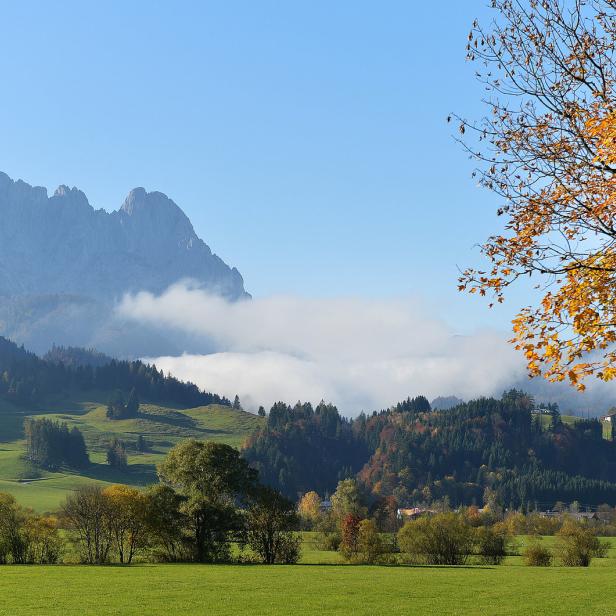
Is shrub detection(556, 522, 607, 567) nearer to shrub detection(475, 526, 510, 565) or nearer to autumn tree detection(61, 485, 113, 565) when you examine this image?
shrub detection(475, 526, 510, 565)

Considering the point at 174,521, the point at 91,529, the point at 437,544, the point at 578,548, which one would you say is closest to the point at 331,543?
the point at 437,544

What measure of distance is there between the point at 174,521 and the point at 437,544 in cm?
3710

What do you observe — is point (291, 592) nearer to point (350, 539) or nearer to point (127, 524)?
point (127, 524)

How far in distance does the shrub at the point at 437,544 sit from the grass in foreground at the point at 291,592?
83.7 ft

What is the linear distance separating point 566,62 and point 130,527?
A: 3206 inches

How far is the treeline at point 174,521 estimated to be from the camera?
88.0 meters

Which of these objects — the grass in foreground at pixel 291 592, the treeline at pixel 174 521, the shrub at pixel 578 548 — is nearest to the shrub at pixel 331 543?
the treeline at pixel 174 521

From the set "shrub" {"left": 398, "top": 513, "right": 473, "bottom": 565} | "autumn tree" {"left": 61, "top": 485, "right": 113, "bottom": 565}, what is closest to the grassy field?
"autumn tree" {"left": 61, "top": 485, "right": 113, "bottom": 565}

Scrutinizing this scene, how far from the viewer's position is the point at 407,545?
106 m

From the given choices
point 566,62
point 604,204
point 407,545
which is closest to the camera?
point 604,204

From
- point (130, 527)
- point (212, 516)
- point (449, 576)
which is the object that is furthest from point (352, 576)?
point (130, 527)

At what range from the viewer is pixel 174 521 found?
302 ft

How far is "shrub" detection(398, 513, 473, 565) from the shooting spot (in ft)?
347

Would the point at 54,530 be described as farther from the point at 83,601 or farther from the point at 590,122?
the point at 590,122
